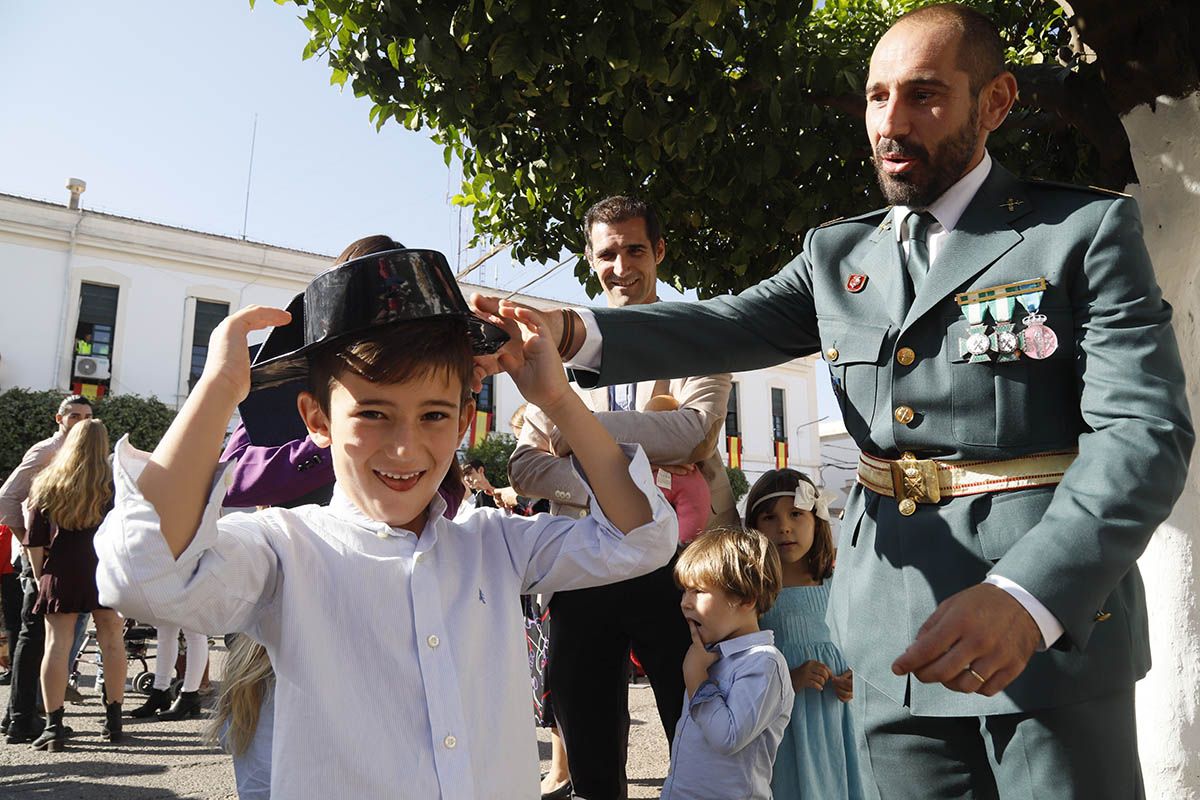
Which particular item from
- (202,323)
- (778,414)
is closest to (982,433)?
(202,323)

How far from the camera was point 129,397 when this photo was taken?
24.8 m

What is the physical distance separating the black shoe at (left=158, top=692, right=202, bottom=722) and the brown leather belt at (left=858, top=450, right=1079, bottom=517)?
585 centimetres

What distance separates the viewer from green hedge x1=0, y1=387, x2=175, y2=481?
2234 cm

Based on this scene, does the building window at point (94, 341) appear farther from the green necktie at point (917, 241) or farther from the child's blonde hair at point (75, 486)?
the green necktie at point (917, 241)

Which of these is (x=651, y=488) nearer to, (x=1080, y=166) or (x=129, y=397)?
(x=1080, y=166)

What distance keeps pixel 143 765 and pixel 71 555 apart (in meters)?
1.39

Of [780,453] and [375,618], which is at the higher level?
[780,453]

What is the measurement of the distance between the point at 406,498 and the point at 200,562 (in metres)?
0.41

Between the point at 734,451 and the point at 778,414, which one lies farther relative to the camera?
the point at 778,414

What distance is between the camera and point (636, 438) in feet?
10.0

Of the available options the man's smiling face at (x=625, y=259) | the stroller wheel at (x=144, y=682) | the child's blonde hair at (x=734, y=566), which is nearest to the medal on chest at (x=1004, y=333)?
the child's blonde hair at (x=734, y=566)

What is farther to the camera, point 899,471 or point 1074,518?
point 899,471

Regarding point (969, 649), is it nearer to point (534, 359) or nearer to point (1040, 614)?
point (1040, 614)

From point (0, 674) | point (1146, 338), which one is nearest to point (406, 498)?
point (1146, 338)
